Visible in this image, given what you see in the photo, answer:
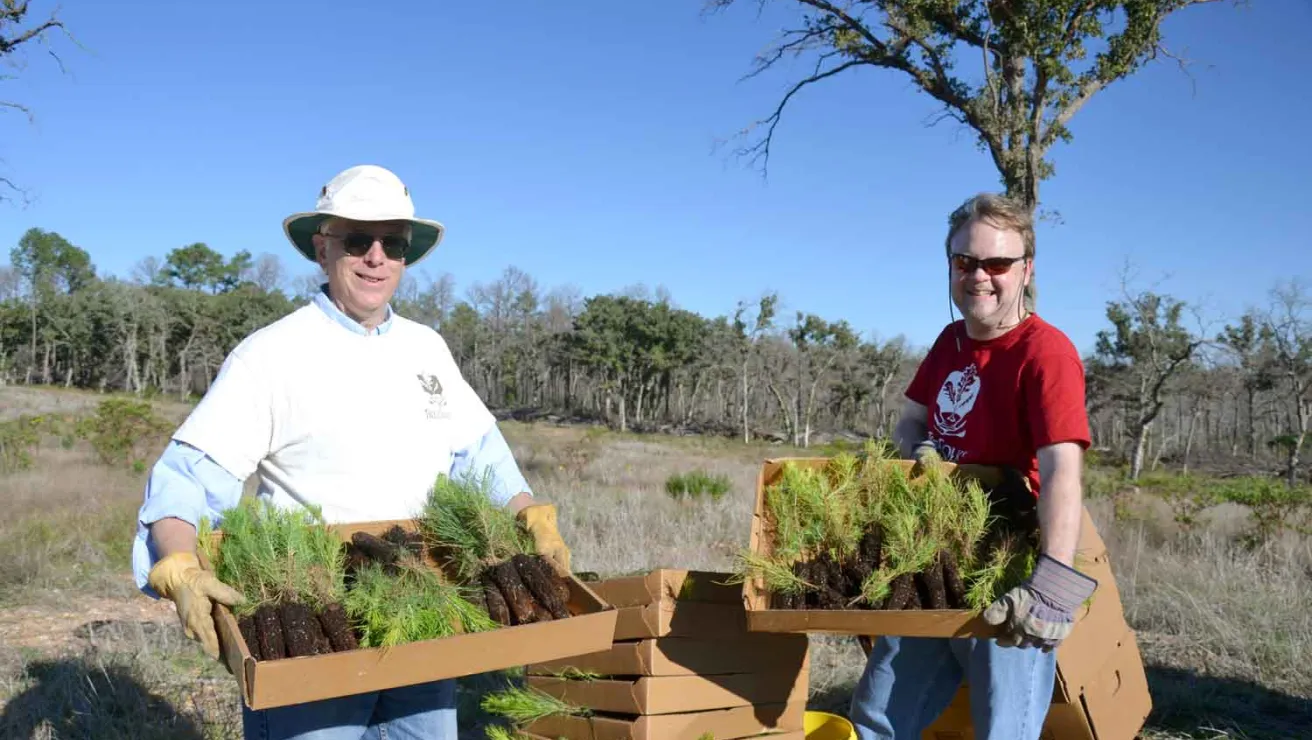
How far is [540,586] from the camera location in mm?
2377

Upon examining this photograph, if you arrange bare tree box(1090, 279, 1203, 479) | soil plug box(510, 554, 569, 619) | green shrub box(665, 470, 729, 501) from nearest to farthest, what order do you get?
soil plug box(510, 554, 569, 619), green shrub box(665, 470, 729, 501), bare tree box(1090, 279, 1203, 479)

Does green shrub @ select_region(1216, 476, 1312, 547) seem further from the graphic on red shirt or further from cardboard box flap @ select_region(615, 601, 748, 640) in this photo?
cardboard box flap @ select_region(615, 601, 748, 640)

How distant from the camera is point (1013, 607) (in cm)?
223

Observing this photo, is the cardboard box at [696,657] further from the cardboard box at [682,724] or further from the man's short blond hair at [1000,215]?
the man's short blond hair at [1000,215]

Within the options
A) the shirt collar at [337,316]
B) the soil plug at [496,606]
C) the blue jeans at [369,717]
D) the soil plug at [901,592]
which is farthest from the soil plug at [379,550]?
the soil plug at [901,592]

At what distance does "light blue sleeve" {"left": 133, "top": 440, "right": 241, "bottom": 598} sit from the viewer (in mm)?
2186

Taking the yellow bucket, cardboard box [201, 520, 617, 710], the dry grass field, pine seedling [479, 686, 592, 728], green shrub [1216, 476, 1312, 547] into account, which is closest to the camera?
cardboard box [201, 520, 617, 710]

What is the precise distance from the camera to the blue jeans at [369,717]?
227 centimetres

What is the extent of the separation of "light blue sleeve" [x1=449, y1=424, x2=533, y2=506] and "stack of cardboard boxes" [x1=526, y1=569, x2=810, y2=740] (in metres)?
0.41

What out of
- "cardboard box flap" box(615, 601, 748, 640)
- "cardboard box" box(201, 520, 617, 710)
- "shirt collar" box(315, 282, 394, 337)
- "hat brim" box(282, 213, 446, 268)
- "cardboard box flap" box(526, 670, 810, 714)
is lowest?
"cardboard box flap" box(526, 670, 810, 714)

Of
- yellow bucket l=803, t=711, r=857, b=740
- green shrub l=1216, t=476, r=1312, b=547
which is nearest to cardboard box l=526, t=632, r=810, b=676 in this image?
yellow bucket l=803, t=711, r=857, b=740

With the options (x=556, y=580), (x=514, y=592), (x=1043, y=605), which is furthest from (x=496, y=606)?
(x=1043, y=605)

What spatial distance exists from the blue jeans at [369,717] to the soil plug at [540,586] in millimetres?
445

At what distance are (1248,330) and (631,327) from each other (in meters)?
28.2
